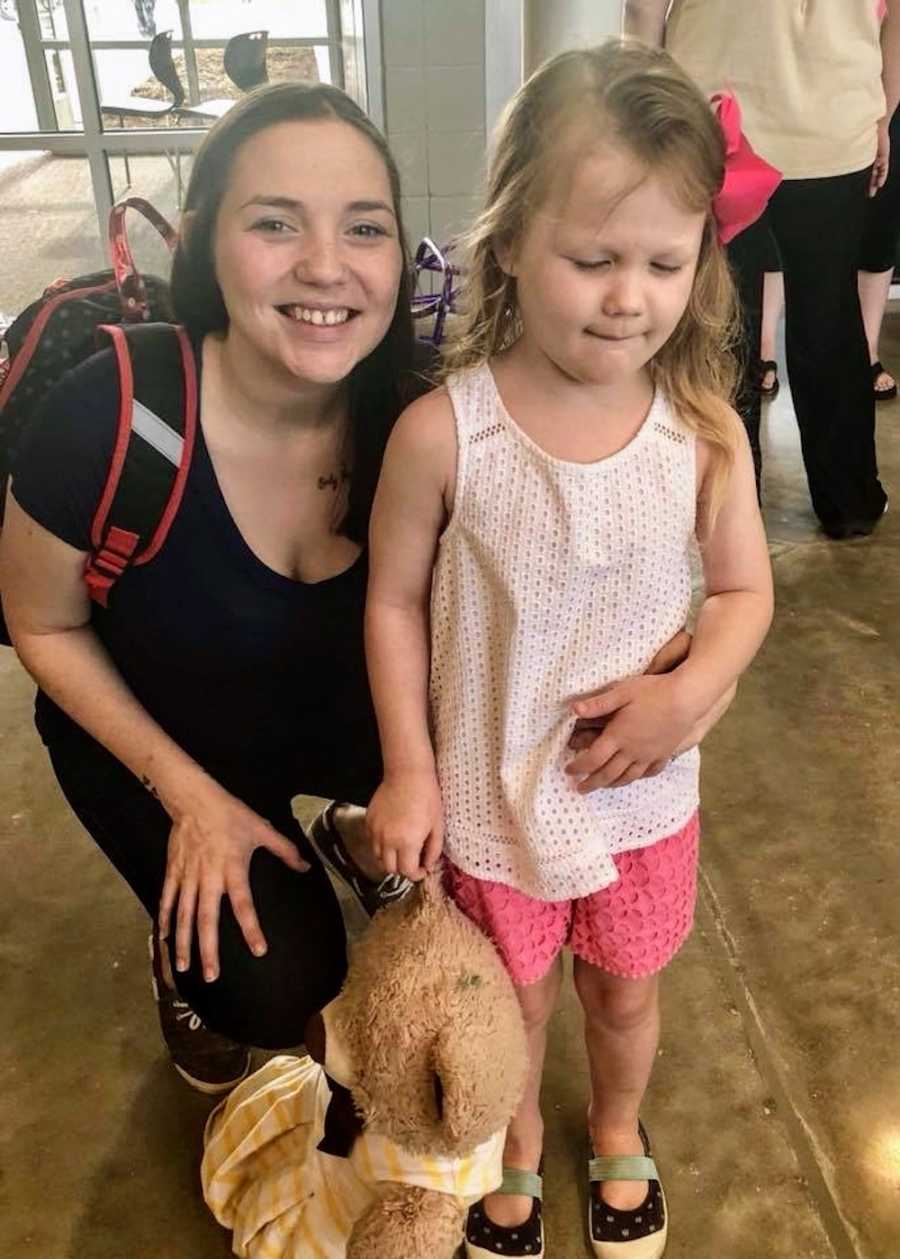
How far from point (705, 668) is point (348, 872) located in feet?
2.51

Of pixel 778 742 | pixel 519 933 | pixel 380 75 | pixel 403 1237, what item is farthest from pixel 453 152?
pixel 403 1237

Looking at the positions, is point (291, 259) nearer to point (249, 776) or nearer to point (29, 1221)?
point (249, 776)

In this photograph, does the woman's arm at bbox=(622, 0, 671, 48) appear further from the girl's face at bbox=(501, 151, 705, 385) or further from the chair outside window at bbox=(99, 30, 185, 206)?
the chair outside window at bbox=(99, 30, 185, 206)

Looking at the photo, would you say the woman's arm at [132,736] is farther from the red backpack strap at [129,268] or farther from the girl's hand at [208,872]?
the red backpack strap at [129,268]

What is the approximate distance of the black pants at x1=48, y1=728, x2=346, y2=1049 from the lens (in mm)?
1152

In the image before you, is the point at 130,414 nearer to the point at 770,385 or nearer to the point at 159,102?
the point at 770,385

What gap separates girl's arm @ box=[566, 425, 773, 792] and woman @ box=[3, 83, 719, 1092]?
0.04m

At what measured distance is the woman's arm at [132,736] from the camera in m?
1.13

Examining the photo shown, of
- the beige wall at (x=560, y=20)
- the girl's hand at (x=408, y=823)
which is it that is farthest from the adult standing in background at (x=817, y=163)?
the girl's hand at (x=408, y=823)

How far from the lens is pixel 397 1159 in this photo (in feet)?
3.20

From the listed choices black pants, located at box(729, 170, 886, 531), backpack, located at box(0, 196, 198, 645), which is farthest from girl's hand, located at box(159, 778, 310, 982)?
black pants, located at box(729, 170, 886, 531)

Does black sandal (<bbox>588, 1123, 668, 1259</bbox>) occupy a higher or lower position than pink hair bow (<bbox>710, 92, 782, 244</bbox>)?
lower

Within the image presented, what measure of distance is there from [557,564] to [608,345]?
180mm

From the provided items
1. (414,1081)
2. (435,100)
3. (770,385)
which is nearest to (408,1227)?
(414,1081)
